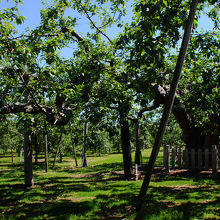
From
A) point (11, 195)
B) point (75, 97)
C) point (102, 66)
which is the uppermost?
point (102, 66)

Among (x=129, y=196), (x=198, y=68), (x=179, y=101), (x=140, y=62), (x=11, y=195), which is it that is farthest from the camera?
(x=179, y=101)

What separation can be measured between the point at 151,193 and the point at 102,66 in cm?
556

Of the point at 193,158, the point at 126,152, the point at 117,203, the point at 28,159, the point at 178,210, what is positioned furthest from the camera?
the point at 193,158

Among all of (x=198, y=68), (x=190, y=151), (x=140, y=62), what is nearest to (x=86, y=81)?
(x=140, y=62)

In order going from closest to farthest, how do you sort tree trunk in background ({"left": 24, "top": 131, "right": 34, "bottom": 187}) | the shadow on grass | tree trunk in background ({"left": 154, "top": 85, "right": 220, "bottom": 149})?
the shadow on grass → tree trunk in background ({"left": 24, "top": 131, "right": 34, "bottom": 187}) → tree trunk in background ({"left": 154, "top": 85, "right": 220, "bottom": 149})

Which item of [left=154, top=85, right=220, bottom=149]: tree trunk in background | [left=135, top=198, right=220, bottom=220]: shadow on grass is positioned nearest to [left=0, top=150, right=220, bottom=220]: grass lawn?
[left=135, top=198, right=220, bottom=220]: shadow on grass

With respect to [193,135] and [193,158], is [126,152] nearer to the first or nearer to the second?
[193,158]

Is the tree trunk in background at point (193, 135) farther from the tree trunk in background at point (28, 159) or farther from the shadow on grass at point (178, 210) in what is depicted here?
the tree trunk in background at point (28, 159)

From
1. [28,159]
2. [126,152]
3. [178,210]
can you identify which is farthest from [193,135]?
[28,159]

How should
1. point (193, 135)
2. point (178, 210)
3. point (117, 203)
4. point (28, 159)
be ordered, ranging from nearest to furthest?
point (178, 210) < point (117, 203) < point (28, 159) < point (193, 135)

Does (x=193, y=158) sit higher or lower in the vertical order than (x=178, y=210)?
higher

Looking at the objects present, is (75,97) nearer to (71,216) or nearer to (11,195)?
(71,216)

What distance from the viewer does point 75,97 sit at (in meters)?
8.02

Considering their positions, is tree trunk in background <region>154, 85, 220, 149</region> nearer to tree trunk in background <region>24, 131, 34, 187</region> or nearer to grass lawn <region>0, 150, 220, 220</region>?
grass lawn <region>0, 150, 220, 220</region>
